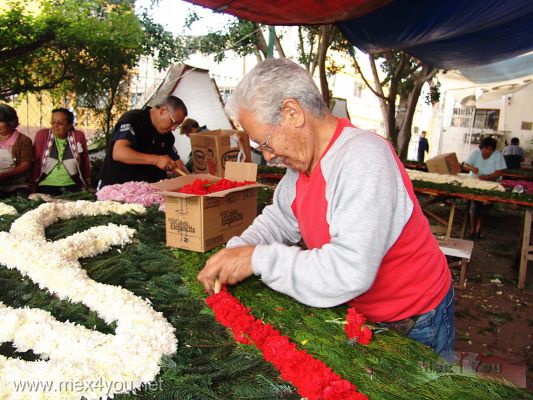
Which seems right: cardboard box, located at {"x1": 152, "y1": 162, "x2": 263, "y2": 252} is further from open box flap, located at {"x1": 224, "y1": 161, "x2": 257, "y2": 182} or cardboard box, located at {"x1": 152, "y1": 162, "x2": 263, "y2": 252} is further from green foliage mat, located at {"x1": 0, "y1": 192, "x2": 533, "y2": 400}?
open box flap, located at {"x1": 224, "y1": 161, "x2": 257, "y2": 182}

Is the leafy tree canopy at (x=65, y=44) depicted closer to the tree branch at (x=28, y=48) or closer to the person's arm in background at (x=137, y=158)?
the tree branch at (x=28, y=48)

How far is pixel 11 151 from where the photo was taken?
505 cm

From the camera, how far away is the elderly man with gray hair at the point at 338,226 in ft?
4.34

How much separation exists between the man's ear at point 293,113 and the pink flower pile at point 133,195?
75.3 inches

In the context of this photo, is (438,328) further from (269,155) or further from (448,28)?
(448,28)

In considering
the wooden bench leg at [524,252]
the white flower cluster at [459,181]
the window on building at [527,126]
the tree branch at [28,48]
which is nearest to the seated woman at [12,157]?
the tree branch at [28,48]

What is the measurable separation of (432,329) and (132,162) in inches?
120

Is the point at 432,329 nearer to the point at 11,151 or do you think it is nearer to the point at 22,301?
the point at 22,301

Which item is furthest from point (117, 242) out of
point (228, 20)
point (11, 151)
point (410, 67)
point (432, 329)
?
point (410, 67)

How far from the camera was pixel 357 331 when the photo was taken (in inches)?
55.9

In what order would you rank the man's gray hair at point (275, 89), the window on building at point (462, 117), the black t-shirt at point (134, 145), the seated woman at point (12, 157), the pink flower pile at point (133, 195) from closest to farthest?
the man's gray hair at point (275, 89) < the pink flower pile at point (133, 195) < the black t-shirt at point (134, 145) < the seated woman at point (12, 157) < the window on building at point (462, 117)

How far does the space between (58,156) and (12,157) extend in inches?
18.9

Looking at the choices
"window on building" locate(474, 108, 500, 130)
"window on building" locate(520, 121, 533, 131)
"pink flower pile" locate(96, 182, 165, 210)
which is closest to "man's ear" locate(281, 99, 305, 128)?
"pink flower pile" locate(96, 182, 165, 210)

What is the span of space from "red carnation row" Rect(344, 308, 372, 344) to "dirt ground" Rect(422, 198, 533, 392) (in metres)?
0.64
